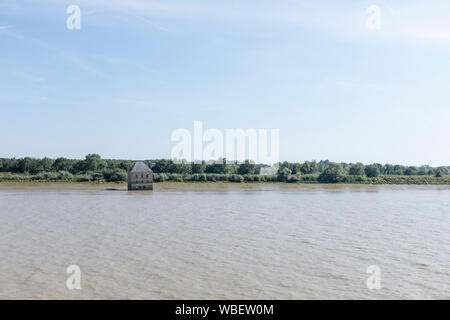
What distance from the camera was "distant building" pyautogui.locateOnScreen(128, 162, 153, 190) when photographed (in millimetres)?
73125

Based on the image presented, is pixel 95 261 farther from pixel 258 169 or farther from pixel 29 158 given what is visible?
pixel 29 158

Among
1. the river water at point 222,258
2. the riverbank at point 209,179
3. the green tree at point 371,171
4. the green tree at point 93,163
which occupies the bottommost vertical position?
the river water at point 222,258

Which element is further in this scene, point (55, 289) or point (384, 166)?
point (384, 166)

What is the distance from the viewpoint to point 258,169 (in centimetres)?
11619

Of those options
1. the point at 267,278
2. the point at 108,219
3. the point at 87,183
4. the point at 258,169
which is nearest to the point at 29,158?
the point at 87,183

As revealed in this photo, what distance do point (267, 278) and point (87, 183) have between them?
86.3 meters

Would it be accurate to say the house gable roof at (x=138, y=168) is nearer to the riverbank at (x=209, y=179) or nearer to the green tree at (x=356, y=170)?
the riverbank at (x=209, y=179)

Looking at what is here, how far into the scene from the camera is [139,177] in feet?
242

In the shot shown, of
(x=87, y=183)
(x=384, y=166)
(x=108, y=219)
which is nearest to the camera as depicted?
(x=108, y=219)

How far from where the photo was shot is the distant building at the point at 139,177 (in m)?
73.1

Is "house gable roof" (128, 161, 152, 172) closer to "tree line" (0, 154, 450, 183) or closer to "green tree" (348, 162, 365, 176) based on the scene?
"tree line" (0, 154, 450, 183)

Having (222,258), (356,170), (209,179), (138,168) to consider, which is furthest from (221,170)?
(222,258)

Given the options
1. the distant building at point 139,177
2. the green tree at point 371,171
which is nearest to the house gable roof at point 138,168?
the distant building at point 139,177

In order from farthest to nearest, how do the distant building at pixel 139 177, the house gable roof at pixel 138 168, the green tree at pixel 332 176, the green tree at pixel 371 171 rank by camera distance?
the green tree at pixel 371 171, the green tree at pixel 332 176, the distant building at pixel 139 177, the house gable roof at pixel 138 168
